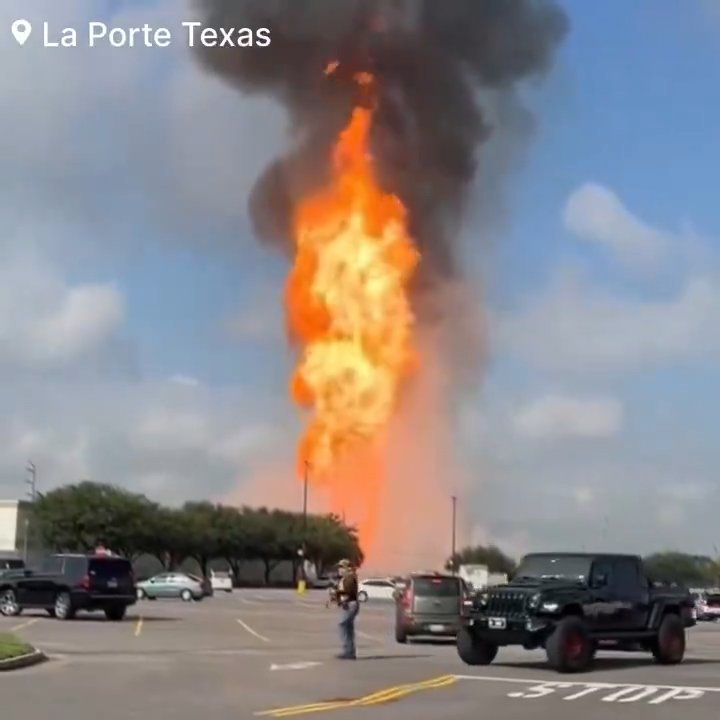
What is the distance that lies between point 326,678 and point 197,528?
88.6m

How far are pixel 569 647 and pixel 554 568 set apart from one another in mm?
2504

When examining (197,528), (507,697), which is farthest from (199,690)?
(197,528)

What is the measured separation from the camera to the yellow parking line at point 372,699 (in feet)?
47.3

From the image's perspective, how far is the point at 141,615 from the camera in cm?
4144

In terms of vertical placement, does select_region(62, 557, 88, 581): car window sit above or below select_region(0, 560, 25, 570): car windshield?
below

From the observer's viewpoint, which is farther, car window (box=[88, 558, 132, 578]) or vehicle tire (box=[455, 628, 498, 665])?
car window (box=[88, 558, 132, 578])

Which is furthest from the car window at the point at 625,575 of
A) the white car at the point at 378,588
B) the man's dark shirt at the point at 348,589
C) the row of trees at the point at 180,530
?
the row of trees at the point at 180,530

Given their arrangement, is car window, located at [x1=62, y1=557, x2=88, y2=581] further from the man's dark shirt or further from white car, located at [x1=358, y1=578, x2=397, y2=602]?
white car, located at [x1=358, y1=578, x2=397, y2=602]

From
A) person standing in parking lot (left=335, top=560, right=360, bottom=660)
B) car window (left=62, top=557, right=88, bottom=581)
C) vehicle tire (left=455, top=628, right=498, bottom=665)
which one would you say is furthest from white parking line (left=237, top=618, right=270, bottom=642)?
vehicle tire (left=455, top=628, right=498, bottom=665)

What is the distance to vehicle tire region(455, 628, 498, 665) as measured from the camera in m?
21.8

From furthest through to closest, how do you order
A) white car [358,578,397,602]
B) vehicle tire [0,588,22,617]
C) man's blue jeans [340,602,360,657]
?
1. white car [358,578,397,602]
2. vehicle tire [0,588,22,617]
3. man's blue jeans [340,602,360,657]

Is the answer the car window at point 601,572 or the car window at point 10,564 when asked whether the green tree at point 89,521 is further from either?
the car window at point 601,572

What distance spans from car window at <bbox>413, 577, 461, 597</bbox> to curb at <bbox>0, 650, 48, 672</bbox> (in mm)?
9339

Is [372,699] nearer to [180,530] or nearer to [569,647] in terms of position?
[569,647]
